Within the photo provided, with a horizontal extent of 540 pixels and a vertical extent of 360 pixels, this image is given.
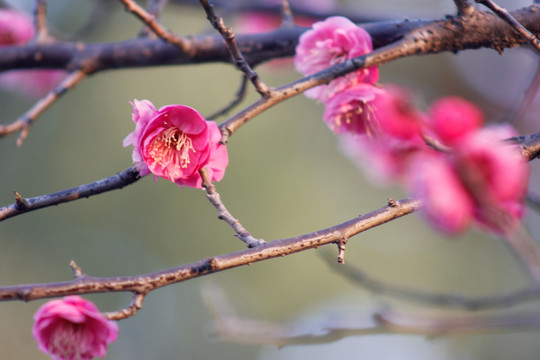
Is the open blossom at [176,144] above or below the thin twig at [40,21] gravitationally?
below

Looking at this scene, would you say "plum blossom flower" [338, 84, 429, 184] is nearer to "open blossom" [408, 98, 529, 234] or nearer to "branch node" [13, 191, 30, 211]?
"open blossom" [408, 98, 529, 234]

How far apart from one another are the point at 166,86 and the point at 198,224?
4.68 feet

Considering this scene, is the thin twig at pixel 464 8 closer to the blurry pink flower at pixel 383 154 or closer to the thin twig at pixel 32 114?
the blurry pink flower at pixel 383 154

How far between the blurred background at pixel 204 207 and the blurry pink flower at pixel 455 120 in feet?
12.2

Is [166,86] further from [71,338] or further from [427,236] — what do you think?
[71,338]

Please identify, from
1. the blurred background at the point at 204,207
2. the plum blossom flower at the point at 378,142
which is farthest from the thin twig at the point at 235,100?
the blurred background at the point at 204,207

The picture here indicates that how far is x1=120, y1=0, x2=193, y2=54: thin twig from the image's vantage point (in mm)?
1027

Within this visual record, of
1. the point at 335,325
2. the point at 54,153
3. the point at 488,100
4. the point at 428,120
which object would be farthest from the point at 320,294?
the point at 428,120

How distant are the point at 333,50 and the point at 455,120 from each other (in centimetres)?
55

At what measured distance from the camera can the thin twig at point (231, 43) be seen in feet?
2.34

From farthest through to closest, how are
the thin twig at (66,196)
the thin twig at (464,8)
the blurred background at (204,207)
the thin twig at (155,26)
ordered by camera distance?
the blurred background at (204,207), the thin twig at (155,26), the thin twig at (464,8), the thin twig at (66,196)

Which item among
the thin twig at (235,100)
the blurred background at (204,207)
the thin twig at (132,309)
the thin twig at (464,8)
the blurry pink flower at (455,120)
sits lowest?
the thin twig at (132,309)

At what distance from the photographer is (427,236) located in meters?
5.88

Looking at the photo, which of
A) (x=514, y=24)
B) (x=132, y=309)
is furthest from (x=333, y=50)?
(x=132, y=309)
